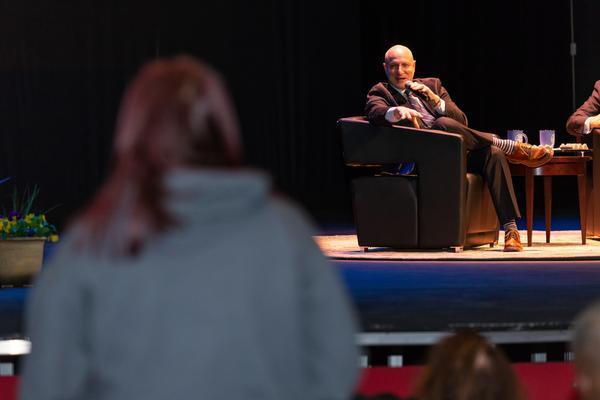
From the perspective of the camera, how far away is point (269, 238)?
134cm

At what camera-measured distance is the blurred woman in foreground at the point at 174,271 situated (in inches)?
51.3

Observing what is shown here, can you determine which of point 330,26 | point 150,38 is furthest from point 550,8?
point 150,38

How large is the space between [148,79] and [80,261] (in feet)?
0.71

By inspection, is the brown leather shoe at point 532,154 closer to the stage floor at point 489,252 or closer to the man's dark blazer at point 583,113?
the stage floor at point 489,252

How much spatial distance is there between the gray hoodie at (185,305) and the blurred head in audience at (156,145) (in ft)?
0.06

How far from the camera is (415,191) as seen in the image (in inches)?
239

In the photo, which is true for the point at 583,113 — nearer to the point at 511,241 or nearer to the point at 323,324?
the point at 511,241

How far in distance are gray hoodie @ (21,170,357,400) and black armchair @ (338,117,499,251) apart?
4657 mm

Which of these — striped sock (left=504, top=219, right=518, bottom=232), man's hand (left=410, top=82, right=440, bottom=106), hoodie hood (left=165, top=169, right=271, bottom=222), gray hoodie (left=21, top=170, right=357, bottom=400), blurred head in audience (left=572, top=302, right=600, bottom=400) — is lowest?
striped sock (left=504, top=219, right=518, bottom=232)

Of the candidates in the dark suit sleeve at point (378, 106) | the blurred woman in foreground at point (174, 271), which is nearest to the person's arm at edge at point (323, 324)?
the blurred woman in foreground at point (174, 271)

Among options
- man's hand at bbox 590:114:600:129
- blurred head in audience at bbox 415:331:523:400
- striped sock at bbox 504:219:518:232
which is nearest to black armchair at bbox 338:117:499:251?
striped sock at bbox 504:219:518:232

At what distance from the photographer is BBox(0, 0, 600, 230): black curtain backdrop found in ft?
33.7

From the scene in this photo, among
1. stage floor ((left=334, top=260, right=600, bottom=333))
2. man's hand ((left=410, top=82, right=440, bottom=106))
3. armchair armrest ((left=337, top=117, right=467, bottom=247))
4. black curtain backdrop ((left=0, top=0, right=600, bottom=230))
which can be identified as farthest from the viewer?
black curtain backdrop ((left=0, top=0, right=600, bottom=230))

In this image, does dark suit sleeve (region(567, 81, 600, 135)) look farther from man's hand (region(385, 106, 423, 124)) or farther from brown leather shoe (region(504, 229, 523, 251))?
man's hand (region(385, 106, 423, 124))
